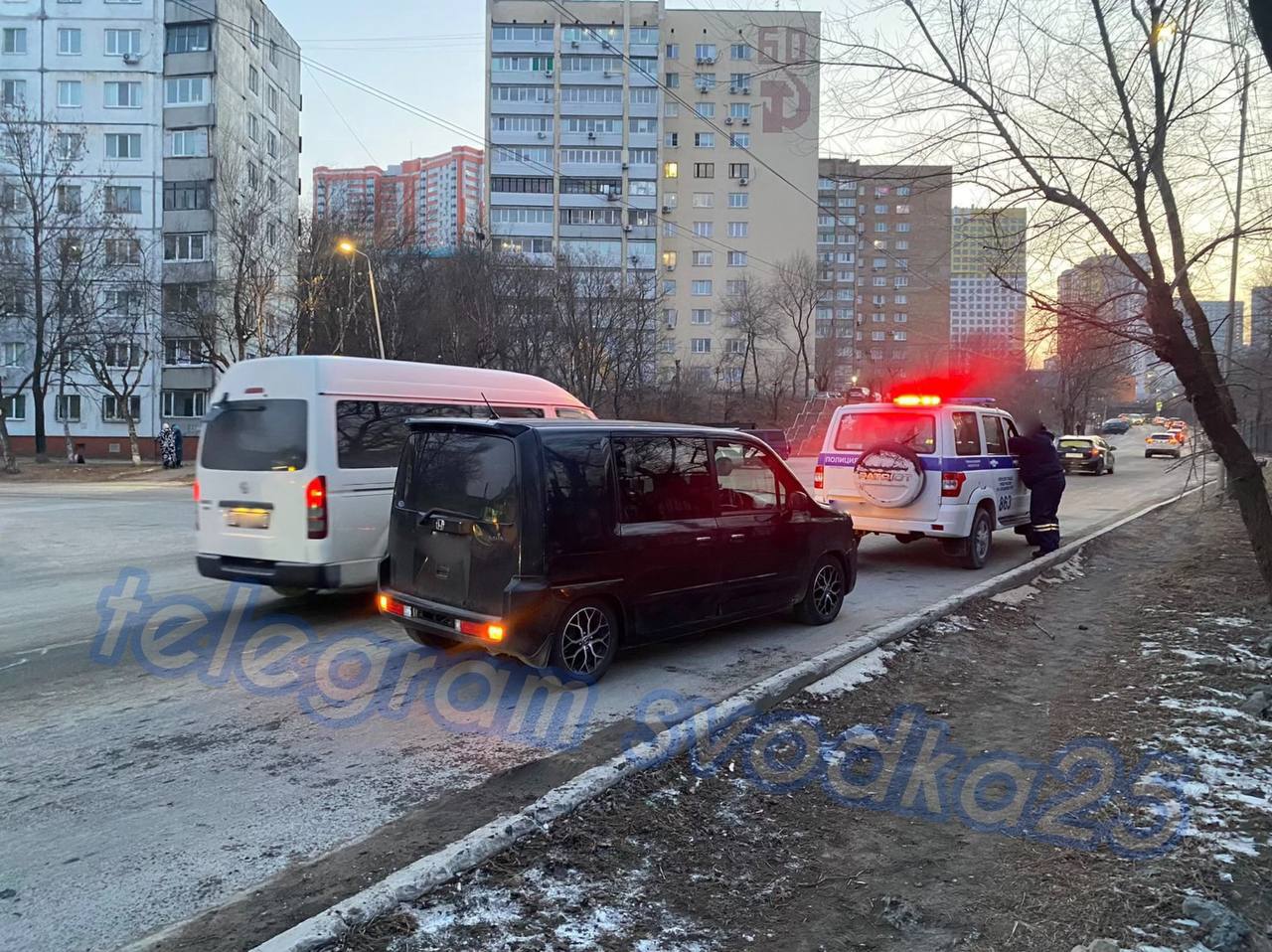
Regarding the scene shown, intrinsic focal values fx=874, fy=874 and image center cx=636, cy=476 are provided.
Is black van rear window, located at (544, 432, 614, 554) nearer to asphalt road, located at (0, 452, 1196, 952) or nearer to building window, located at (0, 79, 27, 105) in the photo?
asphalt road, located at (0, 452, 1196, 952)

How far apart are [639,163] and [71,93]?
153 ft

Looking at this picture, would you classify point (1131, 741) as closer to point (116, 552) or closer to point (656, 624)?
point (656, 624)

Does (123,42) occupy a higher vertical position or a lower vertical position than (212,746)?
higher

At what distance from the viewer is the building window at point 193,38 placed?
50.9 meters

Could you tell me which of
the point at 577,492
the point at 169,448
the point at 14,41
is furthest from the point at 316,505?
the point at 14,41

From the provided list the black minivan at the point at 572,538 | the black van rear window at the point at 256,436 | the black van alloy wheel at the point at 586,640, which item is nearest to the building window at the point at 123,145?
the black van rear window at the point at 256,436

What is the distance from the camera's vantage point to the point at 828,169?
905 centimetres

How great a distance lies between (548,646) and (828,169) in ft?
19.8

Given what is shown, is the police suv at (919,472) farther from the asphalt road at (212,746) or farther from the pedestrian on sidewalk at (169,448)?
the pedestrian on sidewalk at (169,448)

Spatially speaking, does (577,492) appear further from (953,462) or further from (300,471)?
(953,462)

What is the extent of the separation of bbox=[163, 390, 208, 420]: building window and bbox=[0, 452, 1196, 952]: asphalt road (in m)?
46.7

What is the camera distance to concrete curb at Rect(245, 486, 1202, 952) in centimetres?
291

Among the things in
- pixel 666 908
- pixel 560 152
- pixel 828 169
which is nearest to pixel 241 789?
pixel 666 908

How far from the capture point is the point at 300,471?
7578 millimetres
